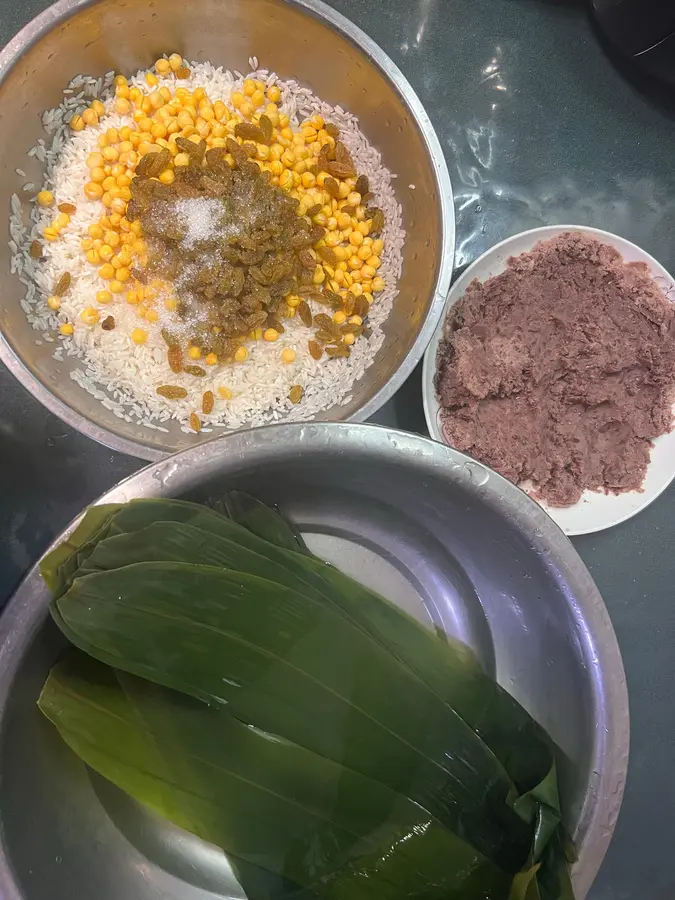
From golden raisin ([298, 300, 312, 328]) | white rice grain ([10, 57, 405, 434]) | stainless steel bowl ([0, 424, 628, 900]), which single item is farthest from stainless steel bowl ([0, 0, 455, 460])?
stainless steel bowl ([0, 424, 628, 900])

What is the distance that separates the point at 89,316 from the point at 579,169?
122cm

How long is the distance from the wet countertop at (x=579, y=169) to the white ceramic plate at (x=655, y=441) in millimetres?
130

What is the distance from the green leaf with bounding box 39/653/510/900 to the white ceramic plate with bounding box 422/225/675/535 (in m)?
0.71

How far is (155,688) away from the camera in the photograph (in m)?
0.80

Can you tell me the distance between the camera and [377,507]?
1021 millimetres

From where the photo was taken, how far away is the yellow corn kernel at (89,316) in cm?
120

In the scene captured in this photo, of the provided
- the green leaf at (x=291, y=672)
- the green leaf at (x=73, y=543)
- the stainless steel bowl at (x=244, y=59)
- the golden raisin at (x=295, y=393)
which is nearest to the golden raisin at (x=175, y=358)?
the stainless steel bowl at (x=244, y=59)

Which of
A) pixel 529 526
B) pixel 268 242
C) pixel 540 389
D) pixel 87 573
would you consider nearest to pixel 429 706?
pixel 529 526

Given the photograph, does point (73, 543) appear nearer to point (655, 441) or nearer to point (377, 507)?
point (377, 507)

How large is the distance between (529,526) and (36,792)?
74 centimetres

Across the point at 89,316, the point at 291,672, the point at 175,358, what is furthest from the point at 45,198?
the point at 291,672

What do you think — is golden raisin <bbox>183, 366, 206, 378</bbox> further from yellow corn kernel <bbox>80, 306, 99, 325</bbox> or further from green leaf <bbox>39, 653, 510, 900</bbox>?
green leaf <bbox>39, 653, 510, 900</bbox>

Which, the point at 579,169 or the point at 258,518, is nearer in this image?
the point at 258,518

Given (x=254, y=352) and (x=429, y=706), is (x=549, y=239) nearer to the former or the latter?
(x=254, y=352)
